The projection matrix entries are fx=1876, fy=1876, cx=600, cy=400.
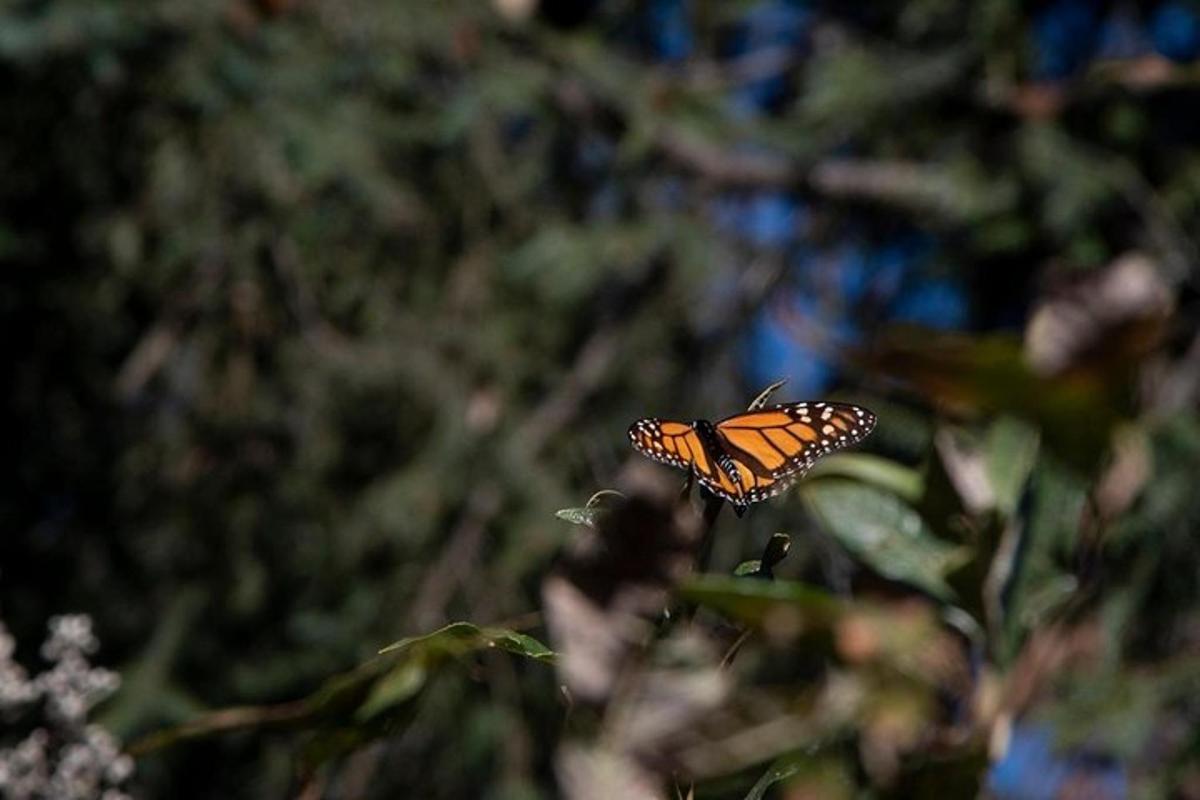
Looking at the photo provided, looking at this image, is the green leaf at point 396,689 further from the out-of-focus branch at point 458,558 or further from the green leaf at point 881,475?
the out-of-focus branch at point 458,558

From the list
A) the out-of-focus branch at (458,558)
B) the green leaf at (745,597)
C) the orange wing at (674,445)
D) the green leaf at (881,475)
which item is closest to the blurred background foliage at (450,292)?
the out-of-focus branch at (458,558)

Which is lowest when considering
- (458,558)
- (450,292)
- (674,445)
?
(674,445)

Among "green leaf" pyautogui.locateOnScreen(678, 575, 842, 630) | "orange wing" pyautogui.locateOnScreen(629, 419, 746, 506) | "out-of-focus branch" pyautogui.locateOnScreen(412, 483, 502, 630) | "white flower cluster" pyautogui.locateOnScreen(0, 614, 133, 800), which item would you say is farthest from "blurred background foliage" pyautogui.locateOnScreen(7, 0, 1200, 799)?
"green leaf" pyautogui.locateOnScreen(678, 575, 842, 630)

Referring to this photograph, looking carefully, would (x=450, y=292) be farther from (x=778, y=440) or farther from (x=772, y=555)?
(x=772, y=555)

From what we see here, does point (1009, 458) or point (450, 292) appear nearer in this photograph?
point (1009, 458)

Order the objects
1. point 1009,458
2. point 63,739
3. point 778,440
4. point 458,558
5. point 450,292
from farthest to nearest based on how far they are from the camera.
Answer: point 450,292 → point 458,558 → point 63,739 → point 778,440 → point 1009,458

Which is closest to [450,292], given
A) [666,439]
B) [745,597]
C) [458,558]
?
[458,558]

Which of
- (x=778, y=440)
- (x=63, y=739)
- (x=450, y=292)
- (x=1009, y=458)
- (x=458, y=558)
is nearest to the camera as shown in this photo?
(x=1009, y=458)

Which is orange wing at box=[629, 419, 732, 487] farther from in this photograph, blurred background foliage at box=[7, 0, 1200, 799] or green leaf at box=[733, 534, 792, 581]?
blurred background foliage at box=[7, 0, 1200, 799]
